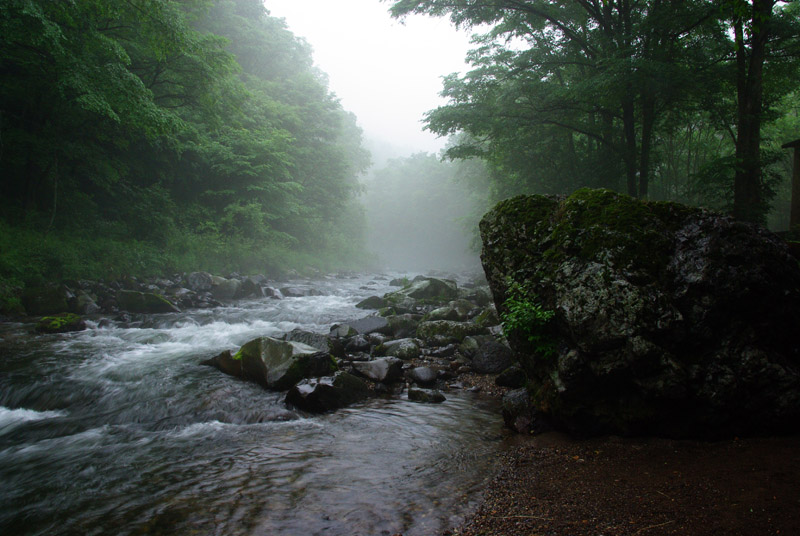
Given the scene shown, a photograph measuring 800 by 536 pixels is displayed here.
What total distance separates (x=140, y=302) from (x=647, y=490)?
13568 millimetres

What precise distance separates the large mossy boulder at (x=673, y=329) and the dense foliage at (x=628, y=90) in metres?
3.05

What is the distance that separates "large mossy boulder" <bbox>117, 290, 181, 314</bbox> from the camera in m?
12.0

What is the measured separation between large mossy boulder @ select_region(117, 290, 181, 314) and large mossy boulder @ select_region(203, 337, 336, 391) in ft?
21.7

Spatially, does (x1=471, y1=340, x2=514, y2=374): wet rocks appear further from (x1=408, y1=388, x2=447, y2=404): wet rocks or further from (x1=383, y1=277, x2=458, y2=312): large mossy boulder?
(x1=383, y1=277, x2=458, y2=312): large mossy boulder

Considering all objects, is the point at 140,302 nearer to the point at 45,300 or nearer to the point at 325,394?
the point at 45,300

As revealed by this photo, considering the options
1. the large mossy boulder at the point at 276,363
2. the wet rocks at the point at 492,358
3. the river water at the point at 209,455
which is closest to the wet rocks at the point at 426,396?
the river water at the point at 209,455

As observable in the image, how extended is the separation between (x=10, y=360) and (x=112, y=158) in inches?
481

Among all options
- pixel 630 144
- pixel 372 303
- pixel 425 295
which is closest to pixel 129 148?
pixel 372 303

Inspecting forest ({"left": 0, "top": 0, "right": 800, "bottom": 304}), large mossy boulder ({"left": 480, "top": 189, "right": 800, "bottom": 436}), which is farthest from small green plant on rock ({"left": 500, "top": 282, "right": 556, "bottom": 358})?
forest ({"left": 0, "top": 0, "right": 800, "bottom": 304})

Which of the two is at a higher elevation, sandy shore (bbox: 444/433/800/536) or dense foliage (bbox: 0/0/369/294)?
dense foliage (bbox: 0/0/369/294)

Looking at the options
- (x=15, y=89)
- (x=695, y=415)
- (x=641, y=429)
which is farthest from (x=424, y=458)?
(x=15, y=89)

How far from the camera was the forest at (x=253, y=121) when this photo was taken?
10.1m

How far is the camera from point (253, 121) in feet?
83.4

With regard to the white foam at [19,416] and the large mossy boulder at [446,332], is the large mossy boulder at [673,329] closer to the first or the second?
the large mossy boulder at [446,332]
